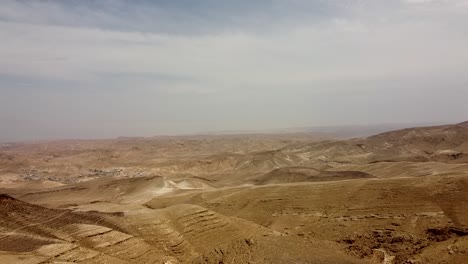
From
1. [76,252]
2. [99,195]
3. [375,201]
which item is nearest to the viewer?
[76,252]

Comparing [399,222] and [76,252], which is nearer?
[76,252]

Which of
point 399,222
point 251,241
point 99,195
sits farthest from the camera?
point 99,195

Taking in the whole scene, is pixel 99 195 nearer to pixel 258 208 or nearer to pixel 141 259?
pixel 258 208

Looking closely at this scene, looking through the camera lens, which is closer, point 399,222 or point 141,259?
point 141,259

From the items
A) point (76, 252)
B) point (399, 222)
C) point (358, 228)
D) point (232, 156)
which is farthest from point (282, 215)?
point (232, 156)

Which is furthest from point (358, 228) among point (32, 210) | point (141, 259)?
point (32, 210)

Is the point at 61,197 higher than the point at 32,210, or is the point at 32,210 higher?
the point at 32,210

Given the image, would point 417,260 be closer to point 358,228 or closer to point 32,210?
point 358,228

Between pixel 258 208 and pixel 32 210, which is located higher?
pixel 32 210

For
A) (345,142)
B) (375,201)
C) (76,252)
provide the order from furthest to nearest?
1. (345,142)
2. (375,201)
3. (76,252)
